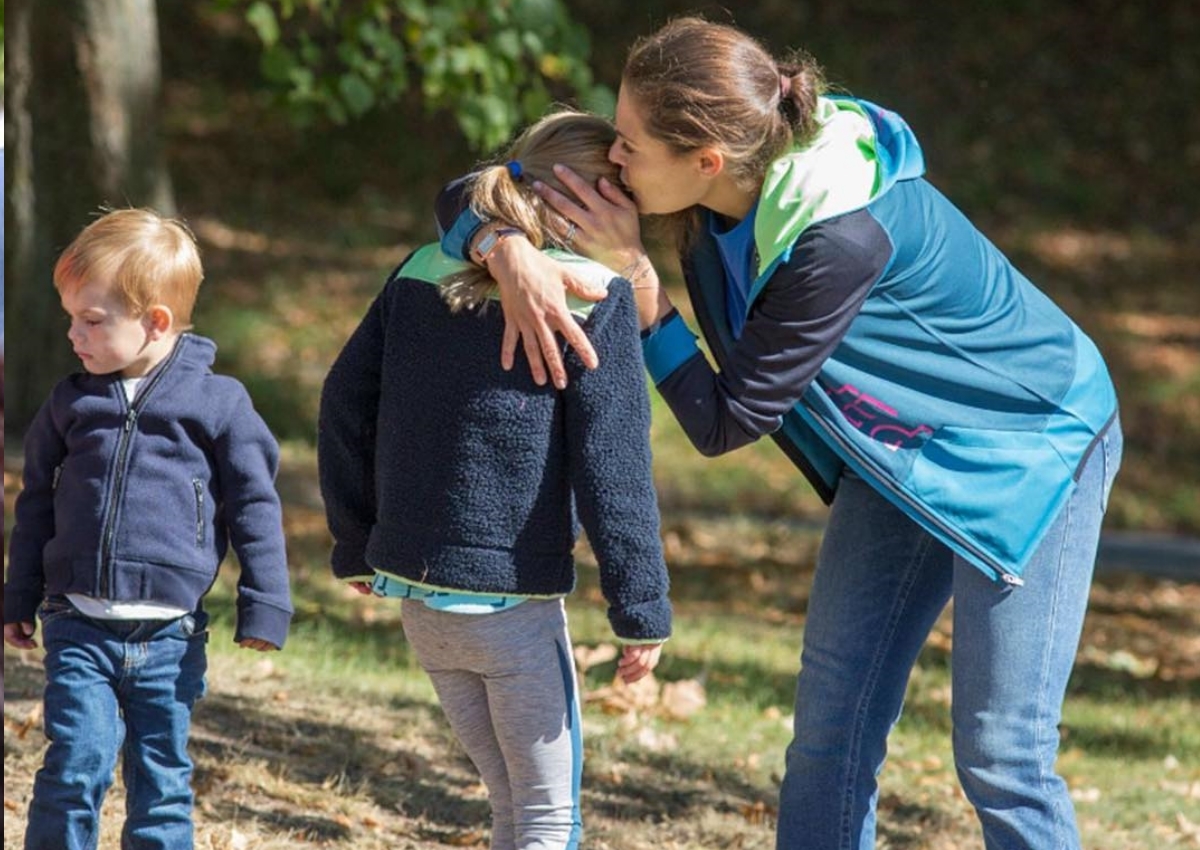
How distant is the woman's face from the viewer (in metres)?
3.06

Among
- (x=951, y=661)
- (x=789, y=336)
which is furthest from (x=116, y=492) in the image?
(x=951, y=661)

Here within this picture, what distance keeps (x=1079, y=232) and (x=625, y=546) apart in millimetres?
12938

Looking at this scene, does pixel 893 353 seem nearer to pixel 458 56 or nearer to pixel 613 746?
pixel 613 746

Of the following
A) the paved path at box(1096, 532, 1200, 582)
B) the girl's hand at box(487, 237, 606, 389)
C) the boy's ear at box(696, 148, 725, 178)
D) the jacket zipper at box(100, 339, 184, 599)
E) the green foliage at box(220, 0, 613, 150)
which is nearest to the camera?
the girl's hand at box(487, 237, 606, 389)

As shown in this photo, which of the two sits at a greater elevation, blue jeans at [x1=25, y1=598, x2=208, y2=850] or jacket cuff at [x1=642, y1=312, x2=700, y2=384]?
jacket cuff at [x1=642, y1=312, x2=700, y2=384]

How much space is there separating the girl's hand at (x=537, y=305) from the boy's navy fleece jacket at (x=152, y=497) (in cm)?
62

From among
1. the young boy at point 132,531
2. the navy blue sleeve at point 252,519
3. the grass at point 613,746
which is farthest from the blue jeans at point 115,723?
the grass at point 613,746

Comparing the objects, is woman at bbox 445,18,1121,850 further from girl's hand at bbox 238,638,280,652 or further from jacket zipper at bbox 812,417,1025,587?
girl's hand at bbox 238,638,280,652

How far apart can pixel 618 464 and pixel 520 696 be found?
0.48m

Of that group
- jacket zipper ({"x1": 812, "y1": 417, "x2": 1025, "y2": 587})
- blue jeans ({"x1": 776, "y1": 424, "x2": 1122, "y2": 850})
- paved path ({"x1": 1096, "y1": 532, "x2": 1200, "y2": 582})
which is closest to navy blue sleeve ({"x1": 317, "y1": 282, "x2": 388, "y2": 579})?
jacket zipper ({"x1": 812, "y1": 417, "x2": 1025, "y2": 587})

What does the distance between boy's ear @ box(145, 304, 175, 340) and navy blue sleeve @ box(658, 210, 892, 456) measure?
0.98 m

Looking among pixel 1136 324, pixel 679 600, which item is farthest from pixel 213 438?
pixel 1136 324

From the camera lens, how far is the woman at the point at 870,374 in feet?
9.98

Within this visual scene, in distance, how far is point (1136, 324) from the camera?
44.4 ft
